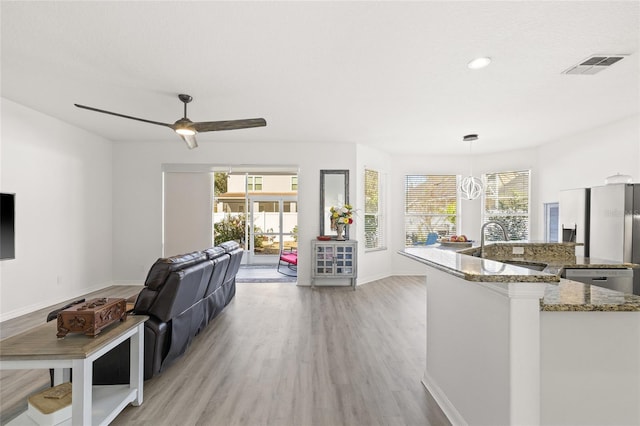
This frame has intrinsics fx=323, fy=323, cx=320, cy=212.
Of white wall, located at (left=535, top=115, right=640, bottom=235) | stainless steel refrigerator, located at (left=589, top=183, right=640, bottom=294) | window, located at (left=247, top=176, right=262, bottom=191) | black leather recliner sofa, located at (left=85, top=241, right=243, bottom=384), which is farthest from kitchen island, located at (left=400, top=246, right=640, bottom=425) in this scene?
window, located at (left=247, top=176, right=262, bottom=191)

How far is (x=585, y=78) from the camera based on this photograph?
3.22 metres

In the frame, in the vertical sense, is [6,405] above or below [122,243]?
below

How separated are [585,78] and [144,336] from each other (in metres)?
4.66

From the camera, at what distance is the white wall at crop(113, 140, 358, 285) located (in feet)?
19.7

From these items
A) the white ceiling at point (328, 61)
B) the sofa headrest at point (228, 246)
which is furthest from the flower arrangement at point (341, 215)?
the sofa headrest at point (228, 246)

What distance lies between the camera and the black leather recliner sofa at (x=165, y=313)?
7.61ft

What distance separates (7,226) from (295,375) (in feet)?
13.0

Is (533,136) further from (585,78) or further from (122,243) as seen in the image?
(122,243)

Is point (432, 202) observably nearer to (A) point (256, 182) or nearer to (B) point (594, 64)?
(B) point (594, 64)

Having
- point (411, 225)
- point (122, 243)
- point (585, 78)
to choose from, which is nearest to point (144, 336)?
point (122, 243)

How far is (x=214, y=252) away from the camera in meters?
3.62

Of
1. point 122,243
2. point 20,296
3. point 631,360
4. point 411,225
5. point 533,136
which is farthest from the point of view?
point 411,225

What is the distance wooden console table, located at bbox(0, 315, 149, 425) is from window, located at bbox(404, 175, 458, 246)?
19.7 ft

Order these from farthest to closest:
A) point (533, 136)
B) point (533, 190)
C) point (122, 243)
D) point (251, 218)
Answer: point (251, 218) < point (533, 190) < point (122, 243) < point (533, 136)
